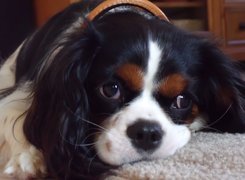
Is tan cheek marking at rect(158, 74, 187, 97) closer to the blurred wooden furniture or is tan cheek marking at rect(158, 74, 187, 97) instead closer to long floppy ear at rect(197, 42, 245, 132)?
long floppy ear at rect(197, 42, 245, 132)

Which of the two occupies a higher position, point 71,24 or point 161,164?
point 71,24

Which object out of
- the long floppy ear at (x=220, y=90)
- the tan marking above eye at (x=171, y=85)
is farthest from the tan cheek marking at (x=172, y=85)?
the long floppy ear at (x=220, y=90)

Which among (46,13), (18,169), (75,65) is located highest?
(75,65)

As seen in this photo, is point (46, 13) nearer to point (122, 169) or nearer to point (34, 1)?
point (34, 1)

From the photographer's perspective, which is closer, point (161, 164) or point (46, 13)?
point (161, 164)

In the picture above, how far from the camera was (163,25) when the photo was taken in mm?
1131

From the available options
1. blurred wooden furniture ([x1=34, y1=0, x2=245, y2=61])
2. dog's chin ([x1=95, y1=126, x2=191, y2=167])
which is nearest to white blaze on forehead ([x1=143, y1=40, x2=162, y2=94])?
dog's chin ([x1=95, y1=126, x2=191, y2=167])

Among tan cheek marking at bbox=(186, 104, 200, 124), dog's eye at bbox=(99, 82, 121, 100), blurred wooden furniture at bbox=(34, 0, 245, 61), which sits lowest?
blurred wooden furniture at bbox=(34, 0, 245, 61)

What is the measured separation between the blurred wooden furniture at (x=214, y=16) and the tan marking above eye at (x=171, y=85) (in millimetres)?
1592

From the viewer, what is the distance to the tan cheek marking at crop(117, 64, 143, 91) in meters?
0.98

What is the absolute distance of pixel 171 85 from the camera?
1017 millimetres

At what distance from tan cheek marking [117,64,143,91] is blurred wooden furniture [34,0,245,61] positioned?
165 centimetres

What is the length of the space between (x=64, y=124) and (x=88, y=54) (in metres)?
0.16

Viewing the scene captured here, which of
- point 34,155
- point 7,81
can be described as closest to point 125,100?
point 34,155
